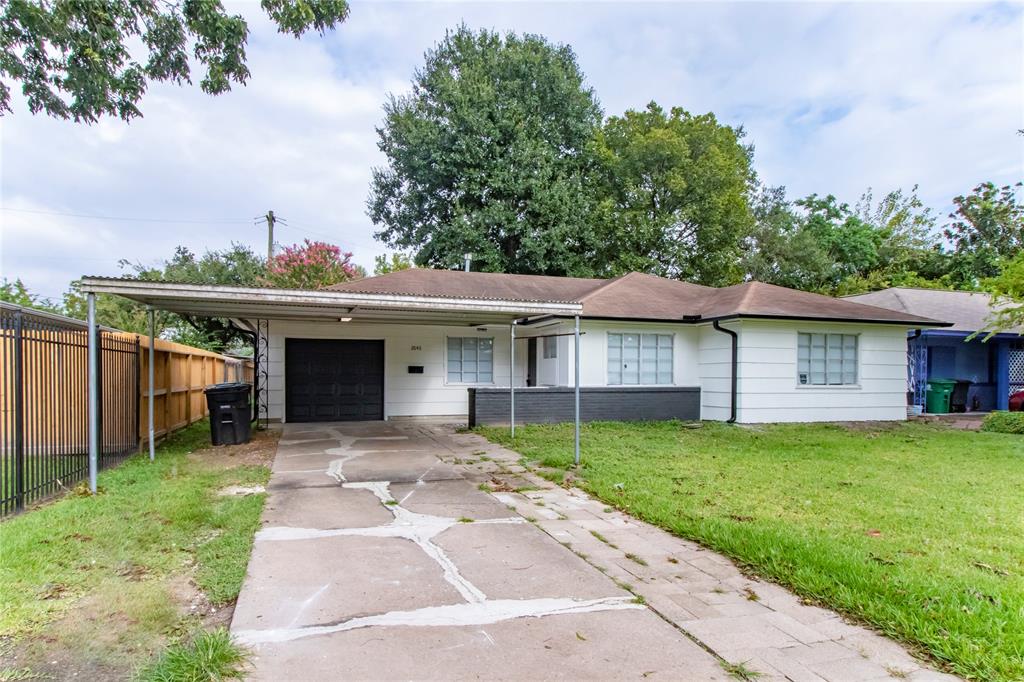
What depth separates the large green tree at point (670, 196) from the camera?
76.4 feet

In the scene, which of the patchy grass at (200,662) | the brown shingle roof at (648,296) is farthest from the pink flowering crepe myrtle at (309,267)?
the patchy grass at (200,662)

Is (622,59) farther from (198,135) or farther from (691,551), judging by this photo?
(691,551)

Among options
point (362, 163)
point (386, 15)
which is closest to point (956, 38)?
point (386, 15)

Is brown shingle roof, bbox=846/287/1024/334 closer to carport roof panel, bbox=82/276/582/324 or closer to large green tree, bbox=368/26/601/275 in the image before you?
large green tree, bbox=368/26/601/275

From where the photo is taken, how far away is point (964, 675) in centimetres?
255

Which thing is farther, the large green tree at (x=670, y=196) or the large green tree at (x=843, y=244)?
the large green tree at (x=843, y=244)

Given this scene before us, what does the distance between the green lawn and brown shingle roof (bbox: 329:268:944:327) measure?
3252mm

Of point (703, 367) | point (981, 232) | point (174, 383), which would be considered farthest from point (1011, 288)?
point (981, 232)

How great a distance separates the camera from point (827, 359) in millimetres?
13023

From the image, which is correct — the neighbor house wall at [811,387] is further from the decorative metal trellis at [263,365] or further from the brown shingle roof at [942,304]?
the decorative metal trellis at [263,365]

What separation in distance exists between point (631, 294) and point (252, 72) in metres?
9.85

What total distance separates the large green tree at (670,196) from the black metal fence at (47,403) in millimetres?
19242

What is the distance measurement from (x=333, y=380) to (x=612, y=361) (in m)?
6.59

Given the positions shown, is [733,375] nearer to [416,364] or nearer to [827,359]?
[827,359]
